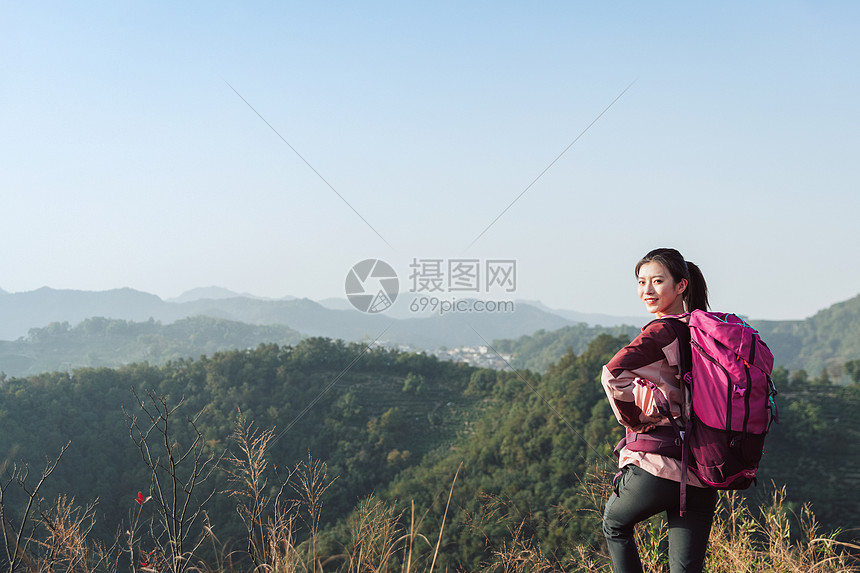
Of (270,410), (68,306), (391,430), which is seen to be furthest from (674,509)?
(68,306)

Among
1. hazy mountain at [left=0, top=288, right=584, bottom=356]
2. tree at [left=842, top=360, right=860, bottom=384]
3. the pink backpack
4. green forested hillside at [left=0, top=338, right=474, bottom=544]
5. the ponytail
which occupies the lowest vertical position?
green forested hillside at [left=0, top=338, right=474, bottom=544]

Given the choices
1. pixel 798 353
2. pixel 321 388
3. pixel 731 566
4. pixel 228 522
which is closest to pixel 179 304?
pixel 321 388

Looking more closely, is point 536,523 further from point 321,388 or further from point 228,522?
point 321,388

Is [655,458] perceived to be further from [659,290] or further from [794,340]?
[794,340]

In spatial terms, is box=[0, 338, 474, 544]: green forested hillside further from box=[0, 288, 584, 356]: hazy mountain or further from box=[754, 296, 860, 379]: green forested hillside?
box=[754, 296, 860, 379]: green forested hillside

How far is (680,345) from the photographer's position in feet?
4.89

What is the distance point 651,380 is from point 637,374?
4 cm

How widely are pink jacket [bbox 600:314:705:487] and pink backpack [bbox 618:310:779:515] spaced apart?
2cm

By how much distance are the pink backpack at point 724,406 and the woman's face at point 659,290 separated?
18cm

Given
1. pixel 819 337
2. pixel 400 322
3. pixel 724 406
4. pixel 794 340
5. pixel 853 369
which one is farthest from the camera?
pixel 400 322

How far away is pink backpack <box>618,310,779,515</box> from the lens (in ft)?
4.65

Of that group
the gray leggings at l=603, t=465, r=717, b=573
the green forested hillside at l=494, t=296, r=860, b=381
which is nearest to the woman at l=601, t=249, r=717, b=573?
the gray leggings at l=603, t=465, r=717, b=573

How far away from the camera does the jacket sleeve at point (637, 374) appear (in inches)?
57.3

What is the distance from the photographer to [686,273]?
5.40 feet
